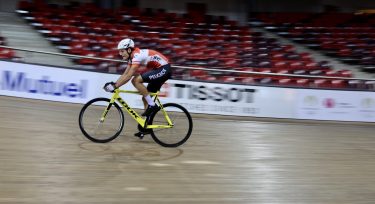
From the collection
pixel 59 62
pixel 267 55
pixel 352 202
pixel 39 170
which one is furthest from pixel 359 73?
pixel 39 170

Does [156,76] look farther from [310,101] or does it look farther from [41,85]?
[310,101]

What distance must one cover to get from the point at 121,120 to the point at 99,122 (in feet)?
0.99

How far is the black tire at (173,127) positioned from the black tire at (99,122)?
474 mm

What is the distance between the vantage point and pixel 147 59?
20.7 ft

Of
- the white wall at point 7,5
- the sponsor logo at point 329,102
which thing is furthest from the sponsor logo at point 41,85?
the white wall at point 7,5

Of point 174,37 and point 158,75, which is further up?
point 158,75

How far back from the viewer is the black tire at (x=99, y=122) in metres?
6.32

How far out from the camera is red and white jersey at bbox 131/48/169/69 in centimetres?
616

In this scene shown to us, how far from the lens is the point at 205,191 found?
15.8 ft

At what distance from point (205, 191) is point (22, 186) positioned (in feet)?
5.90

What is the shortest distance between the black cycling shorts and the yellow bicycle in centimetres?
11

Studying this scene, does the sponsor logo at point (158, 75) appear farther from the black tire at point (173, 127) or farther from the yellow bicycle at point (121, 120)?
the black tire at point (173, 127)

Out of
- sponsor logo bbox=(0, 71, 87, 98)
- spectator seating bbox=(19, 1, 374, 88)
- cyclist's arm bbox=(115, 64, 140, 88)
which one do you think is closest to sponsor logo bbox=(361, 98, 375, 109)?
spectator seating bbox=(19, 1, 374, 88)

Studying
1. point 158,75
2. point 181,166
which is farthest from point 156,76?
point 181,166
